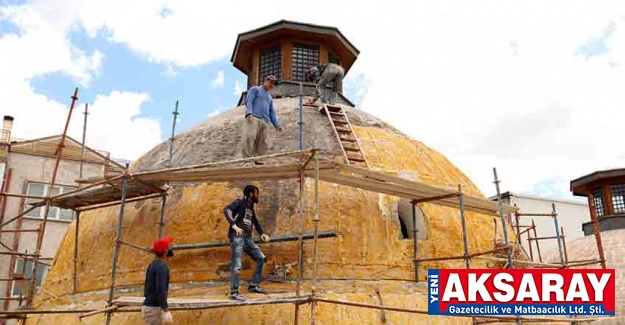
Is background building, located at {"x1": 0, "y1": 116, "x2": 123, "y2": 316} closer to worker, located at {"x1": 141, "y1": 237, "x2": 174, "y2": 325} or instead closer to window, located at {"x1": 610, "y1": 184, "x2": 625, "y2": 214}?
worker, located at {"x1": 141, "y1": 237, "x2": 174, "y2": 325}

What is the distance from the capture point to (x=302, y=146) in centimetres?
→ 1130

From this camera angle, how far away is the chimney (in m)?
25.5

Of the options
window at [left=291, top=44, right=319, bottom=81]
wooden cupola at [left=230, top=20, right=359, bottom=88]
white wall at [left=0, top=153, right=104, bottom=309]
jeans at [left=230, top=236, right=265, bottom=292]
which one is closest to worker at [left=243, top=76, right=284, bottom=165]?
jeans at [left=230, top=236, right=265, bottom=292]

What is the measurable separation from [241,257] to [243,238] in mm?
295

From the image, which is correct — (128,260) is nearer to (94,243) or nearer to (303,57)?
(94,243)

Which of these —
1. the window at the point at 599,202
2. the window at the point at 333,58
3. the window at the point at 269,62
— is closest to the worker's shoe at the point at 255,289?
the window at the point at 269,62

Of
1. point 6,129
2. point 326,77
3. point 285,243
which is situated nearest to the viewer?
point 285,243

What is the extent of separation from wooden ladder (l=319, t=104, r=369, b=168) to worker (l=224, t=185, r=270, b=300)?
2.88 metres

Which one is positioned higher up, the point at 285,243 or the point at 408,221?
the point at 408,221

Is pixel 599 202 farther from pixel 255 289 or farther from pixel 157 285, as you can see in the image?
pixel 157 285

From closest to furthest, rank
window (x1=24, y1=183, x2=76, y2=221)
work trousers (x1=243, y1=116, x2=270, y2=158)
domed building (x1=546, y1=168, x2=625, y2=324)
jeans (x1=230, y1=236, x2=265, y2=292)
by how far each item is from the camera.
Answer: jeans (x1=230, y1=236, x2=265, y2=292) → work trousers (x1=243, y1=116, x2=270, y2=158) → window (x1=24, y1=183, x2=76, y2=221) → domed building (x1=546, y1=168, x2=625, y2=324)

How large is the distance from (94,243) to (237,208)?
163 inches

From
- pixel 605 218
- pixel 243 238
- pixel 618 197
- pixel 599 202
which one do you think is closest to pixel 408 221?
pixel 243 238

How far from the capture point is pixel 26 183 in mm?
23438
